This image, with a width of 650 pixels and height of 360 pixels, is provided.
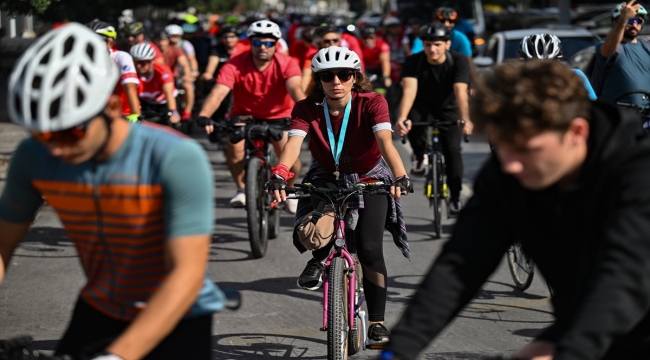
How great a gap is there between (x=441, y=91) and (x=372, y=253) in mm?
4375

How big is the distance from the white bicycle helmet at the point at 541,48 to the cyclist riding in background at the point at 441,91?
5.49 ft

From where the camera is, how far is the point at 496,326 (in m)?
6.67

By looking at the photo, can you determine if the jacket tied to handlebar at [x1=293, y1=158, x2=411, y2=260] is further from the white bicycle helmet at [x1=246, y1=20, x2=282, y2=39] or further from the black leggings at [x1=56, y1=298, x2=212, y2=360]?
the white bicycle helmet at [x1=246, y1=20, x2=282, y2=39]

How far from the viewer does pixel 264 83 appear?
9.75m

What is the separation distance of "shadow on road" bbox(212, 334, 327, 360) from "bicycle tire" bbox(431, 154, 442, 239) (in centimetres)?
343

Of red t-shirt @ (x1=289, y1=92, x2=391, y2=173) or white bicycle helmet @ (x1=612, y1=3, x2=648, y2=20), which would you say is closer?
red t-shirt @ (x1=289, y1=92, x2=391, y2=173)

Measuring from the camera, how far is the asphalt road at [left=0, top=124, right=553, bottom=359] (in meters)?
6.26

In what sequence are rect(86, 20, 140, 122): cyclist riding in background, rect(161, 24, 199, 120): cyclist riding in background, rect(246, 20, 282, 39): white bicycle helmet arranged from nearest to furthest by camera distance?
rect(86, 20, 140, 122): cyclist riding in background, rect(246, 20, 282, 39): white bicycle helmet, rect(161, 24, 199, 120): cyclist riding in background

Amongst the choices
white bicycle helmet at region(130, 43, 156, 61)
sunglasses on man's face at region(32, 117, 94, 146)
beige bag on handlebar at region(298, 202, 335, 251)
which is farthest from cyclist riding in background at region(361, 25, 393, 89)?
sunglasses on man's face at region(32, 117, 94, 146)

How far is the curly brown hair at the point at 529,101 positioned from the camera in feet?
7.72

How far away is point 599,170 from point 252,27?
285 inches

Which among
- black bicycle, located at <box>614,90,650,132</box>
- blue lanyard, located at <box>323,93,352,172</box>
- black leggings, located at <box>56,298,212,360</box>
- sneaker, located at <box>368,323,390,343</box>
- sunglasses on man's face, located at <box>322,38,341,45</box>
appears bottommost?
sneaker, located at <box>368,323,390,343</box>

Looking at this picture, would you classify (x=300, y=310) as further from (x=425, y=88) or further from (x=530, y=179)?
(x=530, y=179)

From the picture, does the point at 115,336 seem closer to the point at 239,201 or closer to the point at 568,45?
the point at 239,201
